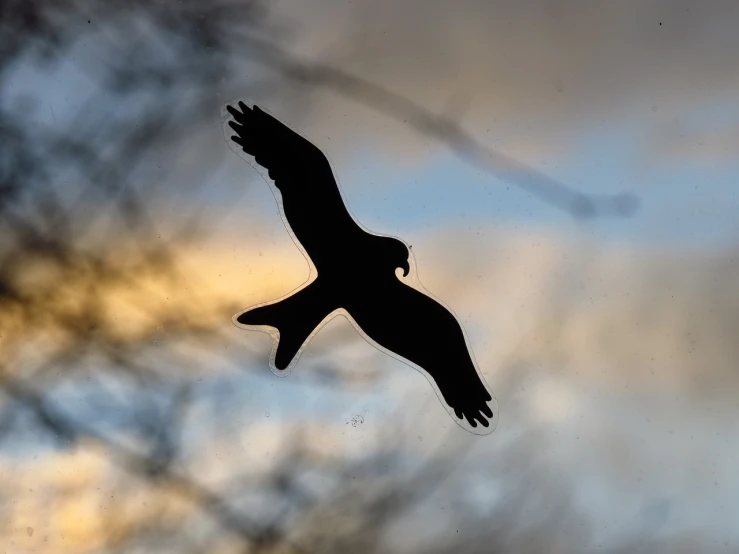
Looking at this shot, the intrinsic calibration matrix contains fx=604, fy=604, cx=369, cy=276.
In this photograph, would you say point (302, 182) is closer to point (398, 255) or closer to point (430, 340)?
point (398, 255)

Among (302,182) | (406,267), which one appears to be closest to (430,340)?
(406,267)

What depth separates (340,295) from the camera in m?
1.07

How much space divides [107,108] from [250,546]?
0.82 m

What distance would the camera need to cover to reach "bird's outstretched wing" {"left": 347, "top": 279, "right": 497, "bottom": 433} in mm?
1069

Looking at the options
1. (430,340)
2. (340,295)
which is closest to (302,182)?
(340,295)

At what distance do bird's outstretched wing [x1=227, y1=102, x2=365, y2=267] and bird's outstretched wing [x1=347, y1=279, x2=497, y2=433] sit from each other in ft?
0.39

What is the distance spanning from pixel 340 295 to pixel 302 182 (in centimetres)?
21

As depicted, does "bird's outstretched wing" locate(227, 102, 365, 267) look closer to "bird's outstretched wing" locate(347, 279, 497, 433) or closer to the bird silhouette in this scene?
the bird silhouette

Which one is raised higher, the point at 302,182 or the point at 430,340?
the point at 302,182

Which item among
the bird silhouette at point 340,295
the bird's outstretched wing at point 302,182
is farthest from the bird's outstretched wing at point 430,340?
the bird's outstretched wing at point 302,182

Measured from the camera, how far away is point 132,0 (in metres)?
1.09

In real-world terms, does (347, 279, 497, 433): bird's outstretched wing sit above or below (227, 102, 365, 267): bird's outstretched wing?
below

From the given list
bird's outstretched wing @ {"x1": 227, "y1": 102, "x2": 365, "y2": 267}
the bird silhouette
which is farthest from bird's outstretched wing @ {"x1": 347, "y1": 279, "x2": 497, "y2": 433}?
bird's outstretched wing @ {"x1": 227, "y1": 102, "x2": 365, "y2": 267}

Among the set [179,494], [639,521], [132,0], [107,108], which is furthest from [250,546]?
[132,0]
